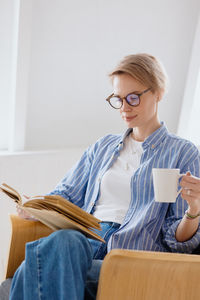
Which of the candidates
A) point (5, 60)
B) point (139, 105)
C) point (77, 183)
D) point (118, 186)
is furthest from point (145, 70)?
point (5, 60)

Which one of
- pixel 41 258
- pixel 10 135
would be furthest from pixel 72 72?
pixel 41 258

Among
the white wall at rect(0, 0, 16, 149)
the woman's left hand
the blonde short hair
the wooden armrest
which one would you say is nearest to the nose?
the blonde short hair

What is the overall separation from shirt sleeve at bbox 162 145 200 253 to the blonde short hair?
291 millimetres

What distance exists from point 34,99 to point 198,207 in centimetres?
138

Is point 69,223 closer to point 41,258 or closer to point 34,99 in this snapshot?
point 41,258

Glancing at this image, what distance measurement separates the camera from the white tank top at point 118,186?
5.67ft

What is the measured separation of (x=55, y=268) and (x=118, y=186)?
0.53m

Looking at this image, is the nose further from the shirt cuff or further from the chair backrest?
the chair backrest

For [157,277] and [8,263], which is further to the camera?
[8,263]

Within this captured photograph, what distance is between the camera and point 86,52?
2541 mm

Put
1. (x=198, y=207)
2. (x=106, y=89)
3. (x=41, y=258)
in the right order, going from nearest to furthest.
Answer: (x=41, y=258), (x=198, y=207), (x=106, y=89)

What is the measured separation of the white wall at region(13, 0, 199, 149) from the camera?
241 centimetres

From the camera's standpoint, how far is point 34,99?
253cm

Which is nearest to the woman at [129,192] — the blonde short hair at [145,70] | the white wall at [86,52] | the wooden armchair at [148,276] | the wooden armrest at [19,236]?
the blonde short hair at [145,70]
